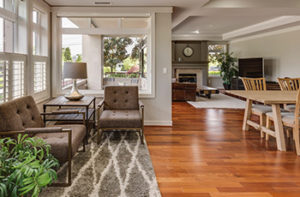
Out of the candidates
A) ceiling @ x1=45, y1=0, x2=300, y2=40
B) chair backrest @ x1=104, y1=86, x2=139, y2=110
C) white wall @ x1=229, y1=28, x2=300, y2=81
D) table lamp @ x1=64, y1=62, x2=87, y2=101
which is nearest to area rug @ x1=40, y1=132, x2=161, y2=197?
chair backrest @ x1=104, y1=86, x2=139, y2=110

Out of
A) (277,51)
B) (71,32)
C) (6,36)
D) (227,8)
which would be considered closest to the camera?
(6,36)

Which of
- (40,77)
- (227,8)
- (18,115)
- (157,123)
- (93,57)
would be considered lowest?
(157,123)

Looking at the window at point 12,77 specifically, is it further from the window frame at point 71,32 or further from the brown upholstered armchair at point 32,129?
the window frame at point 71,32

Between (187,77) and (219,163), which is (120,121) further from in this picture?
(187,77)

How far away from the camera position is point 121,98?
4.87 m

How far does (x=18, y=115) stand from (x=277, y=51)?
9039 mm

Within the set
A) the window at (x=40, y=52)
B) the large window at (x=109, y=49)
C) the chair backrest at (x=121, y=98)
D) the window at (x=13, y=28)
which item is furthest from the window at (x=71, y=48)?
the window at (x=13, y=28)

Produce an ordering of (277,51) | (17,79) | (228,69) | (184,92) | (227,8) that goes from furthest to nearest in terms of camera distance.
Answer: (228,69), (277,51), (184,92), (227,8), (17,79)

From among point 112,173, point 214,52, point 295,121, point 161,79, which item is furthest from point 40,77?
point 214,52

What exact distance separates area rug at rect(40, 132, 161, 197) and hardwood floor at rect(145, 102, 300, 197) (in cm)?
15

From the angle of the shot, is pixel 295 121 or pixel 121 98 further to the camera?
pixel 121 98

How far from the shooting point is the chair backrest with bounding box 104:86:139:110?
15.9 ft

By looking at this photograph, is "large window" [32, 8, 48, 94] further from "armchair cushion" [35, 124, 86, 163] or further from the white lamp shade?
"armchair cushion" [35, 124, 86, 163]

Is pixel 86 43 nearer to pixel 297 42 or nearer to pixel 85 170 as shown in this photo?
pixel 85 170
